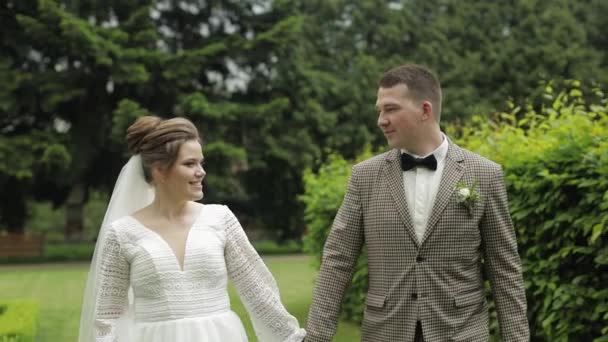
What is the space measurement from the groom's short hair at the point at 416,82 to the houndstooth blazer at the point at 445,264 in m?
0.27

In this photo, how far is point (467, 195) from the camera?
3543 millimetres

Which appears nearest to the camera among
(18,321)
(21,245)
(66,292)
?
(18,321)

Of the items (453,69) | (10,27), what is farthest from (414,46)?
(10,27)

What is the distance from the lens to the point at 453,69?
108 feet

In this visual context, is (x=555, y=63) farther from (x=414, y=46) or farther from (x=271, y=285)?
(x=271, y=285)

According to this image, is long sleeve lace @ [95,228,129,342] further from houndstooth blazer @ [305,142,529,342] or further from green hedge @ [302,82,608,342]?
green hedge @ [302,82,608,342]

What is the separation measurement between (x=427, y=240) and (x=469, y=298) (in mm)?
307

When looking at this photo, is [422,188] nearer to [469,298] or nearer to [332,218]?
[469,298]

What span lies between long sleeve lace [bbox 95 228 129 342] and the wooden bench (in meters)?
25.6

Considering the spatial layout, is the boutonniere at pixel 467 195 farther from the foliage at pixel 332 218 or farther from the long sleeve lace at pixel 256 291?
the foliage at pixel 332 218

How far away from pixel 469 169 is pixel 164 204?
146 cm

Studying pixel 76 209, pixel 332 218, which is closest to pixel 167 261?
pixel 332 218

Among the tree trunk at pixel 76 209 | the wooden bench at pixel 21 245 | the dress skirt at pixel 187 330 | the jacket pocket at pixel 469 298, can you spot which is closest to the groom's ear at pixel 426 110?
the jacket pocket at pixel 469 298

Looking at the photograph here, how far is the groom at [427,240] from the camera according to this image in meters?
3.57
